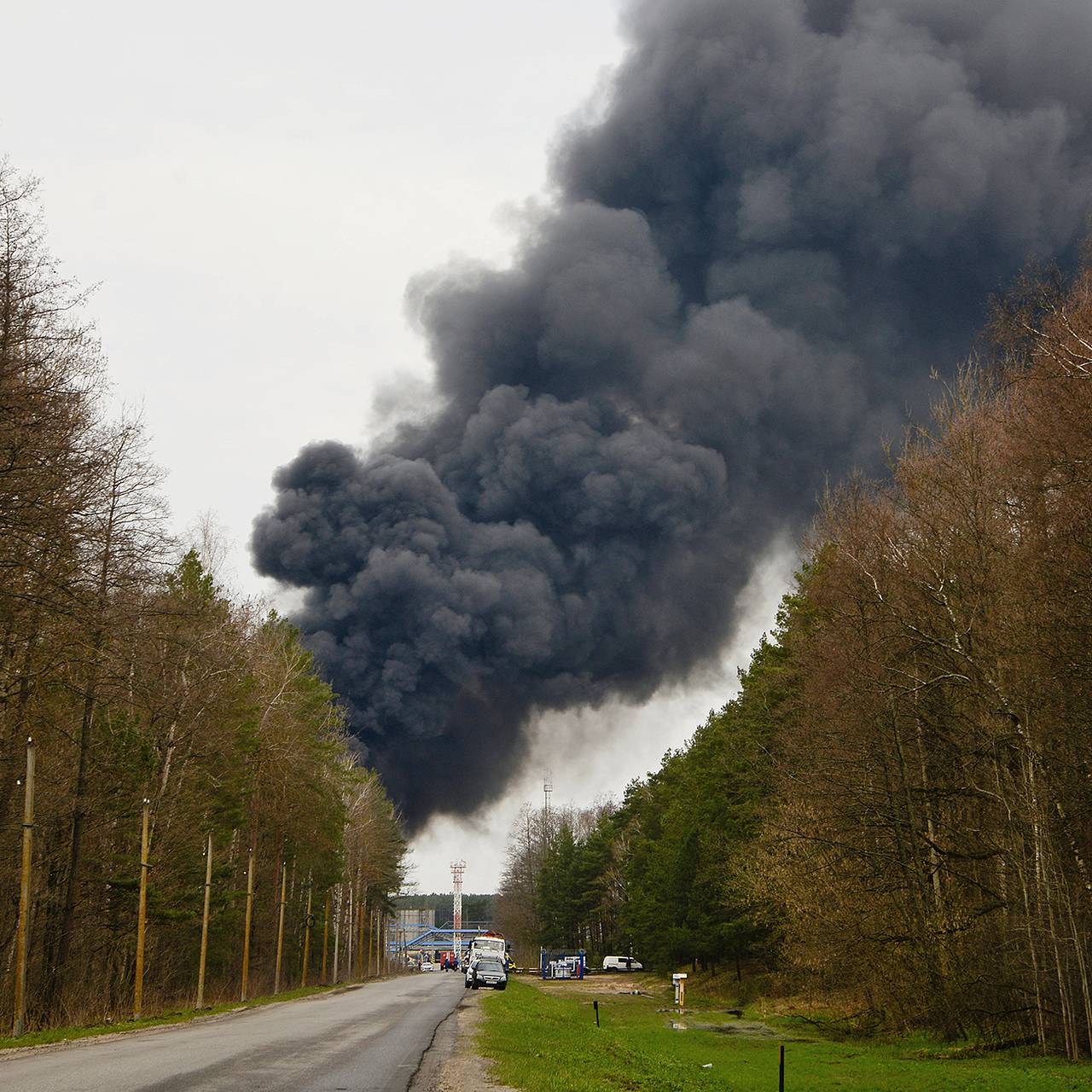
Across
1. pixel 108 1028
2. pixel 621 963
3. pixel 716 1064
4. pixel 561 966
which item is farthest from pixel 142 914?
pixel 621 963

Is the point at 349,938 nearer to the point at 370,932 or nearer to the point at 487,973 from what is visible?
the point at 370,932

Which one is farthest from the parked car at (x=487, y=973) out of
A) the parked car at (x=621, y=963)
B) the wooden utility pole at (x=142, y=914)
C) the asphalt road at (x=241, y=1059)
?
the parked car at (x=621, y=963)

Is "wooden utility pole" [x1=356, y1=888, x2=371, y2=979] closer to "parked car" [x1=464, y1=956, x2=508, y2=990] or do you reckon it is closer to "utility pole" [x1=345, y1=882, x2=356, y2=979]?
"utility pole" [x1=345, y1=882, x2=356, y2=979]

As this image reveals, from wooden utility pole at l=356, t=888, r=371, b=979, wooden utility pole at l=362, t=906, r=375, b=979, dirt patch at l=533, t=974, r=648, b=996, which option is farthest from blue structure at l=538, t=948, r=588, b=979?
wooden utility pole at l=362, t=906, r=375, b=979

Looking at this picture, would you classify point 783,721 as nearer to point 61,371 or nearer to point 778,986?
point 778,986

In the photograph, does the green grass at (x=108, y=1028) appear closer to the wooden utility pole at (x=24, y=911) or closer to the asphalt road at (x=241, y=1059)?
the wooden utility pole at (x=24, y=911)

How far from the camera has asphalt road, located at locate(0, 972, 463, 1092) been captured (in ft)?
36.7

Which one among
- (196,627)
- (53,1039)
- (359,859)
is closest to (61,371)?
(53,1039)

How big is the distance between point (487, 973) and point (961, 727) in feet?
106

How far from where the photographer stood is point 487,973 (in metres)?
49.0

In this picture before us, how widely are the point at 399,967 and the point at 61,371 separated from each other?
122 metres

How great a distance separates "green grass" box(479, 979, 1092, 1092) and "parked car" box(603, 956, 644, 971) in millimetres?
57351

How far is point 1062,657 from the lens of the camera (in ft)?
53.0

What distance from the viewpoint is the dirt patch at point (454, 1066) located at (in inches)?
472
